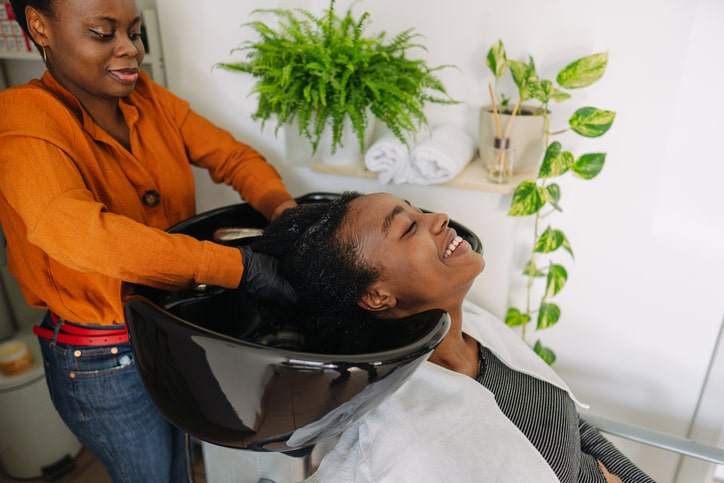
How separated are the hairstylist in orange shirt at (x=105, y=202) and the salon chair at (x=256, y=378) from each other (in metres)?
0.10

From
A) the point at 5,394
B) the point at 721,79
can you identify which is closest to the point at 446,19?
the point at 721,79

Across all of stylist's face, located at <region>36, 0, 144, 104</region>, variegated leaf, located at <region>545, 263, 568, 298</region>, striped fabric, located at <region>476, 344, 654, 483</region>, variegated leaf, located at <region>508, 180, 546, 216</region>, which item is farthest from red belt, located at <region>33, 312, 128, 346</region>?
variegated leaf, located at <region>545, 263, 568, 298</region>

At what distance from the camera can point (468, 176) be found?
4.26ft

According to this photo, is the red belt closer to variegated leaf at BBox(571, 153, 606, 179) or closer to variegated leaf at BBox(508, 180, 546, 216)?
variegated leaf at BBox(508, 180, 546, 216)

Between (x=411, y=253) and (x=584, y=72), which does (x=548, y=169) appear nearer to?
(x=584, y=72)

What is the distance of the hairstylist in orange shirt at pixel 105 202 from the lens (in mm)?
772

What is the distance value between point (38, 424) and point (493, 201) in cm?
152

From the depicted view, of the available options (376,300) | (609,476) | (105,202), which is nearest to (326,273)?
(376,300)

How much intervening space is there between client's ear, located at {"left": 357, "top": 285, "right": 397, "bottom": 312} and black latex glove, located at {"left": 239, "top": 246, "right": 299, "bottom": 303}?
4.7 inches

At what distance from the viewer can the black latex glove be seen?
86 cm

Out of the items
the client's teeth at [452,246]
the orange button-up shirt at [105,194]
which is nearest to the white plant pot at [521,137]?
the client's teeth at [452,246]

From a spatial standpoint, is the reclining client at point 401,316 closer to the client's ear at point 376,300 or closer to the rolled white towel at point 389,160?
the client's ear at point 376,300

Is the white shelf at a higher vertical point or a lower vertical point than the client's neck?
higher

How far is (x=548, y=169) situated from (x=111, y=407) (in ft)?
3.45
